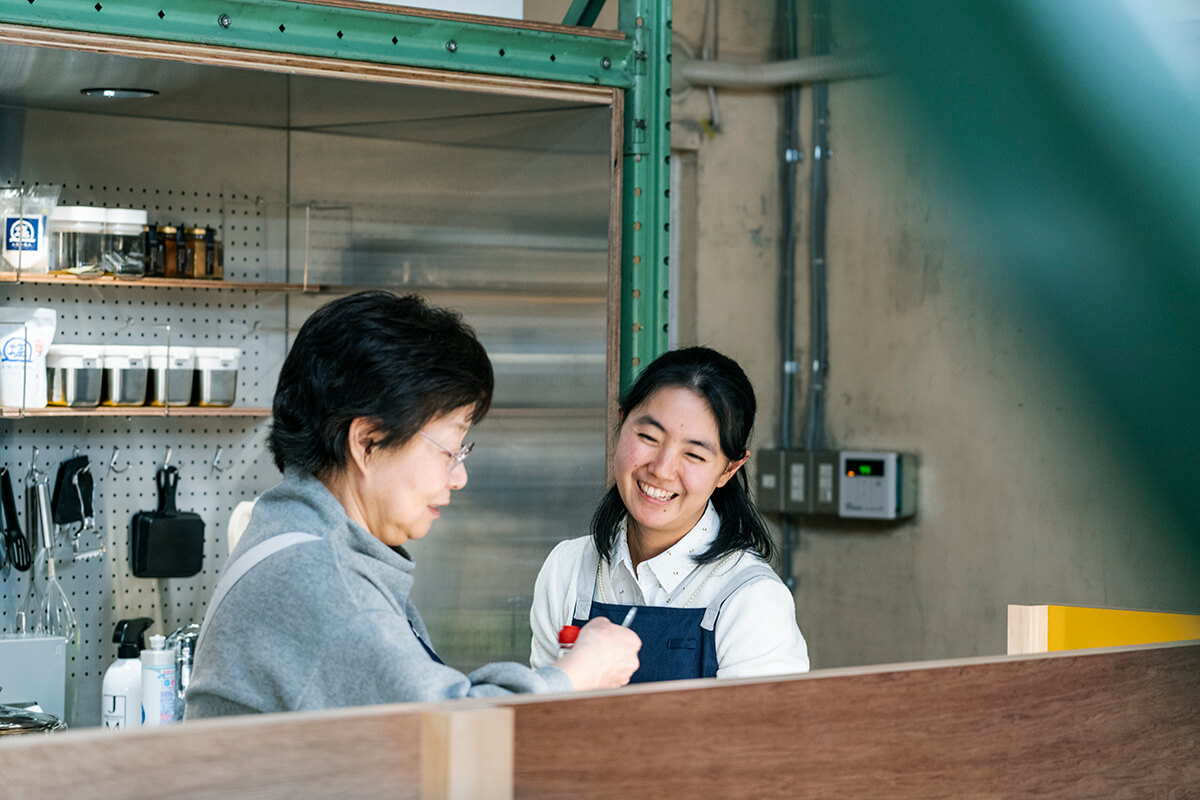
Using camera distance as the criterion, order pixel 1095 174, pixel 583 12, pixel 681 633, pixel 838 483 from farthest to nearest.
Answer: pixel 838 483, pixel 583 12, pixel 681 633, pixel 1095 174

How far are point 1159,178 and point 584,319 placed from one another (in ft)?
6.50

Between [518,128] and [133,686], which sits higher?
[518,128]

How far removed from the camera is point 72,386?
290cm

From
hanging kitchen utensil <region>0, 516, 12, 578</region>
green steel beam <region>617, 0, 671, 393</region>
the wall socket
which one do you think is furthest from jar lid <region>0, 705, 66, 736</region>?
the wall socket

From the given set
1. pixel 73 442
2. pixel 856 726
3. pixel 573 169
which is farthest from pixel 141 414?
pixel 856 726

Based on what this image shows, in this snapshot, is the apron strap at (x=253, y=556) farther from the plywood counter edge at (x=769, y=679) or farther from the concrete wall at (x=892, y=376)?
the concrete wall at (x=892, y=376)

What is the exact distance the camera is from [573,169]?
260 centimetres

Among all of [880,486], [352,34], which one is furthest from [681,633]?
[880,486]

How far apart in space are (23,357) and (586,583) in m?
1.58

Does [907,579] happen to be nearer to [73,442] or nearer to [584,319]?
[584,319]

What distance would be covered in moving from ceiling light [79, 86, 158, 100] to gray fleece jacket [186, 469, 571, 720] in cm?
177

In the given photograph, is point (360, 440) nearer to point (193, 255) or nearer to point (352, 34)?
point (352, 34)

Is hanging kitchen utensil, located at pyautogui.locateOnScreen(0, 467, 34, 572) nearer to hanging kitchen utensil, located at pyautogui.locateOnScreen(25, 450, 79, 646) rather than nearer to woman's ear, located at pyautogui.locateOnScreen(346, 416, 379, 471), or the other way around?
hanging kitchen utensil, located at pyautogui.locateOnScreen(25, 450, 79, 646)

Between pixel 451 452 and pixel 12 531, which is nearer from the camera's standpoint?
pixel 451 452
